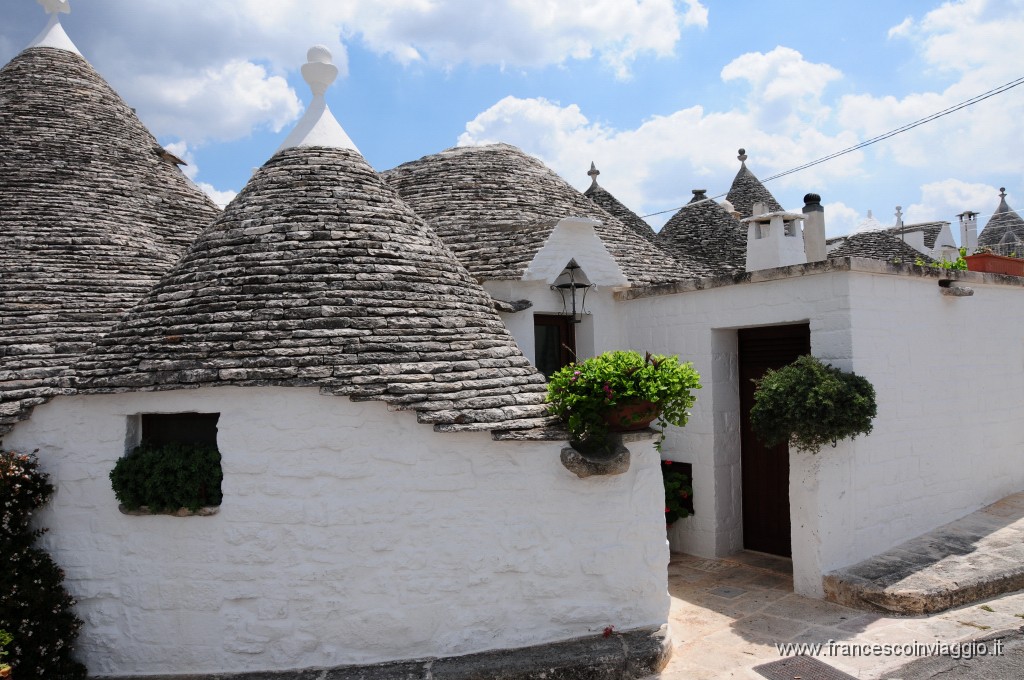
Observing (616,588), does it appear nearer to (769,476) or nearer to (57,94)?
(769,476)

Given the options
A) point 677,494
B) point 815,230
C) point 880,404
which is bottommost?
point 677,494

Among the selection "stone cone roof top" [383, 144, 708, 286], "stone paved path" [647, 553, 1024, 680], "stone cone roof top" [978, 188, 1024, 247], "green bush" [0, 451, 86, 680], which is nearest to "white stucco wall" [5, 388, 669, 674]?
"green bush" [0, 451, 86, 680]

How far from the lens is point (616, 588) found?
580cm

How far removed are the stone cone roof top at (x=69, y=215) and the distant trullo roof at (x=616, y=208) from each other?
9.11 metres

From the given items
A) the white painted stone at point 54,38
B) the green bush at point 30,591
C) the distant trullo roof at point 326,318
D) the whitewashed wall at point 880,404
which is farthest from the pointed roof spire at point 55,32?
the whitewashed wall at point 880,404

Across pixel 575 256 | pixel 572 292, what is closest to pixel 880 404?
pixel 572 292

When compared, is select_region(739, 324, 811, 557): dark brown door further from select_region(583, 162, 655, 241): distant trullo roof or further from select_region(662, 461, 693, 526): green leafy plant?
select_region(583, 162, 655, 241): distant trullo roof

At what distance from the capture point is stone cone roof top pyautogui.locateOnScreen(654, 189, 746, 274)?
14953mm

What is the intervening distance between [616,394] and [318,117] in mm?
4871

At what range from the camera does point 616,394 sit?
17.9 feet

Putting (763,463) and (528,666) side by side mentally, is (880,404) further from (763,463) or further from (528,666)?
(528,666)

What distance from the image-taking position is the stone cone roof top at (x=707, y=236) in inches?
589

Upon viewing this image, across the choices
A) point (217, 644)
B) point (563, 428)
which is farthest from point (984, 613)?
point (217, 644)

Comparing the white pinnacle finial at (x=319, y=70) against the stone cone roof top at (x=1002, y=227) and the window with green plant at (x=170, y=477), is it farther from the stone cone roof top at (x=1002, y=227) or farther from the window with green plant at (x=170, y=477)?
the stone cone roof top at (x=1002, y=227)
